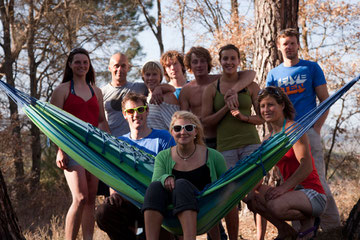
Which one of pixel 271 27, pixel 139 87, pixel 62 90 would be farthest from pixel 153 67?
pixel 271 27

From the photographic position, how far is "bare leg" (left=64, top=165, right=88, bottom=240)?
2.58 metres

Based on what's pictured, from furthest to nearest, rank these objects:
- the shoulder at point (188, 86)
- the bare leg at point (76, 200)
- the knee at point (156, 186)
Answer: the shoulder at point (188, 86)
the bare leg at point (76, 200)
the knee at point (156, 186)

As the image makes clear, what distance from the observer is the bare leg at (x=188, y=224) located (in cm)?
203

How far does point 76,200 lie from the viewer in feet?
8.50

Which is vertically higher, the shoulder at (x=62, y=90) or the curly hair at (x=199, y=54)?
the curly hair at (x=199, y=54)

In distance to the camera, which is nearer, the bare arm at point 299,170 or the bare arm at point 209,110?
the bare arm at point 299,170

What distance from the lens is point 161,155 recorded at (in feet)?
7.72

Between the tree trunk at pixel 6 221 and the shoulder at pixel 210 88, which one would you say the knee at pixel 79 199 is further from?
the shoulder at pixel 210 88

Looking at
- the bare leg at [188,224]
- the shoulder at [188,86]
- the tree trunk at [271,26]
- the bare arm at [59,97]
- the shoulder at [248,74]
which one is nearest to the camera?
the bare leg at [188,224]

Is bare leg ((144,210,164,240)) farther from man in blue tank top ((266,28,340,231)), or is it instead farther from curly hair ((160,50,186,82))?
curly hair ((160,50,186,82))

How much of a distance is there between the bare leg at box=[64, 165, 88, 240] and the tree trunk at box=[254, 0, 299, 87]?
6.95 feet

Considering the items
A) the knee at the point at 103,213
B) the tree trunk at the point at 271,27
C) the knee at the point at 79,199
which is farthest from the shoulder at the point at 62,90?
the tree trunk at the point at 271,27

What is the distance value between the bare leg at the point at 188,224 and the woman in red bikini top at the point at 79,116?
80 cm

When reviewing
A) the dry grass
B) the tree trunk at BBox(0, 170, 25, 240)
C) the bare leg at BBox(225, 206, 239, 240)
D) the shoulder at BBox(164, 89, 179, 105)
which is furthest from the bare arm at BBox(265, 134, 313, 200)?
the dry grass
